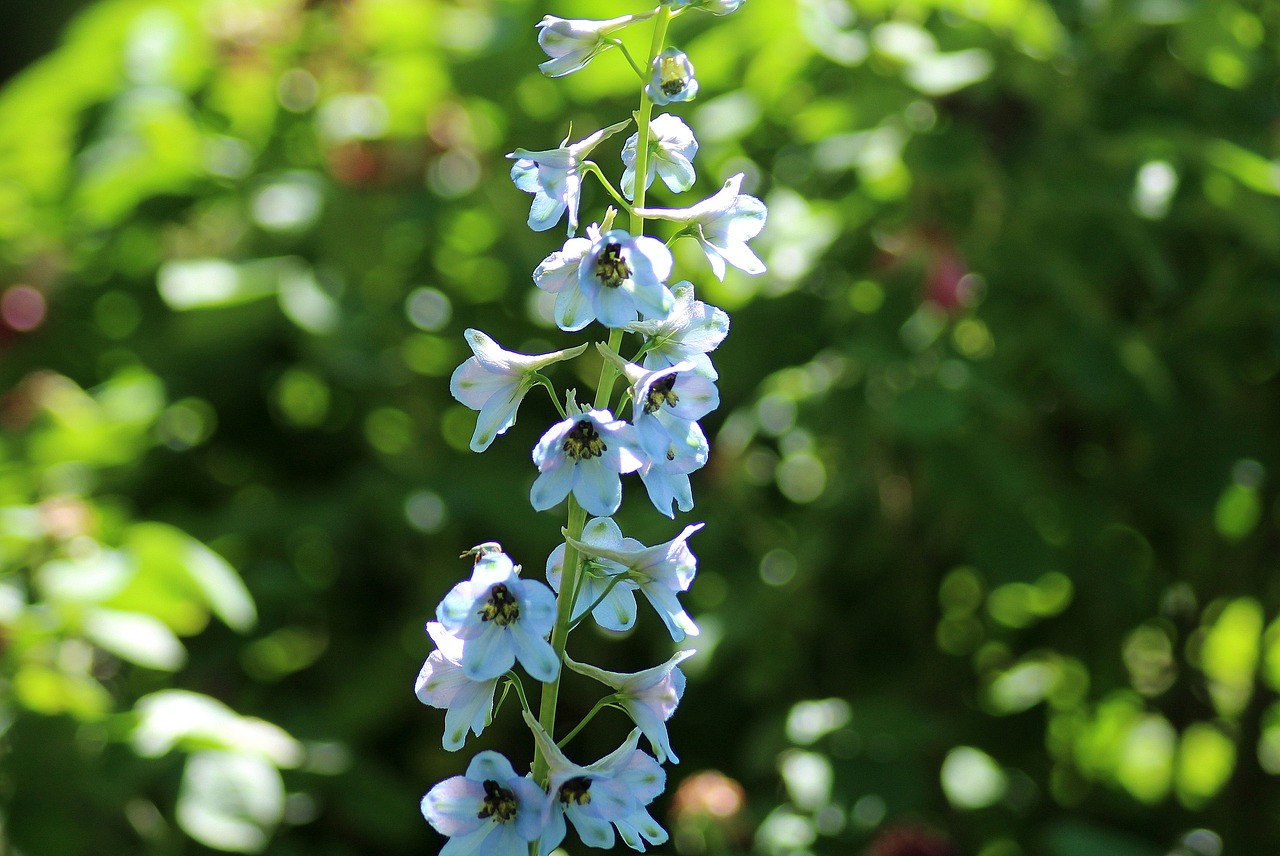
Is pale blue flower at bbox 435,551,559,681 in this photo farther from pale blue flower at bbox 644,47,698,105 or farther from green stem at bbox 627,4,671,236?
pale blue flower at bbox 644,47,698,105

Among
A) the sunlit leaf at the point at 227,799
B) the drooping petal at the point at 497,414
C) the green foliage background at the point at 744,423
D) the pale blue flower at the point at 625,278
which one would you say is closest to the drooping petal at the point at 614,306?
the pale blue flower at the point at 625,278

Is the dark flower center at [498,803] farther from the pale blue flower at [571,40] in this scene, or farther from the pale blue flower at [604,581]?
the pale blue flower at [571,40]

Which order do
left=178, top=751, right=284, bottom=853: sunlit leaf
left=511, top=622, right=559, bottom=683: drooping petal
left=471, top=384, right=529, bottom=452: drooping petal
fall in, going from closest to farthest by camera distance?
left=511, top=622, right=559, bottom=683: drooping petal, left=471, top=384, right=529, bottom=452: drooping petal, left=178, top=751, right=284, bottom=853: sunlit leaf

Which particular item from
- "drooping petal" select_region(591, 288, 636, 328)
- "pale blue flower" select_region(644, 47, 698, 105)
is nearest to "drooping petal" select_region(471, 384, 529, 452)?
"drooping petal" select_region(591, 288, 636, 328)

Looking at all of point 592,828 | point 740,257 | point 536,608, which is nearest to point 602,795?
point 592,828

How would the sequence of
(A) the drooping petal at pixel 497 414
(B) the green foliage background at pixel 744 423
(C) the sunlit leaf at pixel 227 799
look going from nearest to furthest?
(A) the drooping petal at pixel 497 414 < (C) the sunlit leaf at pixel 227 799 < (B) the green foliage background at pixel 744 423

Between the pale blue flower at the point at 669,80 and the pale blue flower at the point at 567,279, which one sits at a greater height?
the pale blue flower at the point at 669,80

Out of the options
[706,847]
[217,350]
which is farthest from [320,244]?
[706,847]
